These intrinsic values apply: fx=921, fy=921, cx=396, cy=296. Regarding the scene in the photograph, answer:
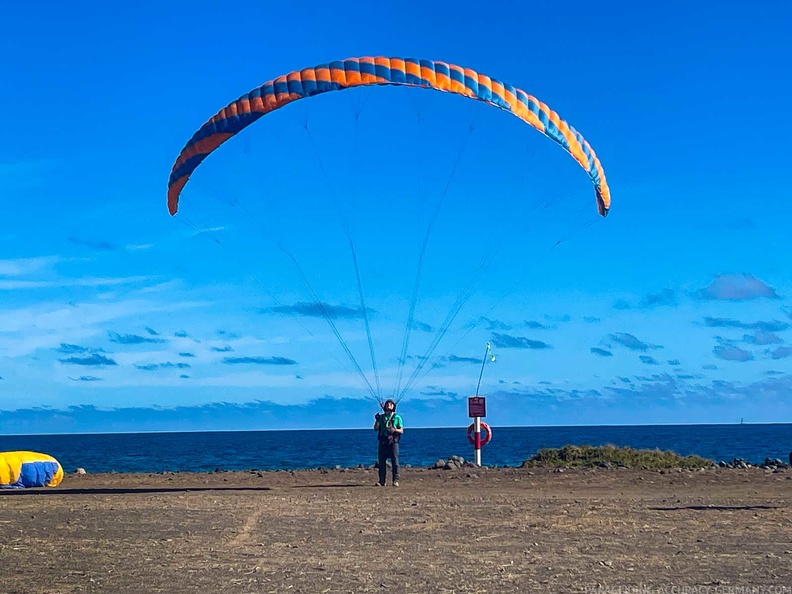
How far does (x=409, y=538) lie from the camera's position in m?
11.5

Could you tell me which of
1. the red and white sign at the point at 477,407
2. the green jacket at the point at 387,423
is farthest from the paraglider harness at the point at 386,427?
the red and white sign at the point at 477,407

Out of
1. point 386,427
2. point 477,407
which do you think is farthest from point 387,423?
point 477,407

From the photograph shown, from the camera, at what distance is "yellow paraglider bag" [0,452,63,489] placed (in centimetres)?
2028

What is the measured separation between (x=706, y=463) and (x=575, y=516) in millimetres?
12667

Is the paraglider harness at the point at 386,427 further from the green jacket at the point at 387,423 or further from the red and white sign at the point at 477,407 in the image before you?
the red and white sign at the point at 477,407

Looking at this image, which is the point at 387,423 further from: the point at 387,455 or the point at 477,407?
the point at 477,407

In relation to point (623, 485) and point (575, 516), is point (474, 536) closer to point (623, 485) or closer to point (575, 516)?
point (575, 516)

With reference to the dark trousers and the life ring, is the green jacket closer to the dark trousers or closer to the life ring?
the dark trousers

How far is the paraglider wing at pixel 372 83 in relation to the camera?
51.5 feet

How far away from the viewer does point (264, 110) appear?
1622 centimetres

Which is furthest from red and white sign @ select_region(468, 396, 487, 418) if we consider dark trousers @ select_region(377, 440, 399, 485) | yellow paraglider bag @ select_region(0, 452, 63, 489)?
yellow paraglider bag @ select_region(0, 452, 63, 489)

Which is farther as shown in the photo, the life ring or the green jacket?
the life ring

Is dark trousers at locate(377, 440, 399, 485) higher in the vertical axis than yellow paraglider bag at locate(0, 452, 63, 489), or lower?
higher

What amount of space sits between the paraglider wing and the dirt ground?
6.55m
